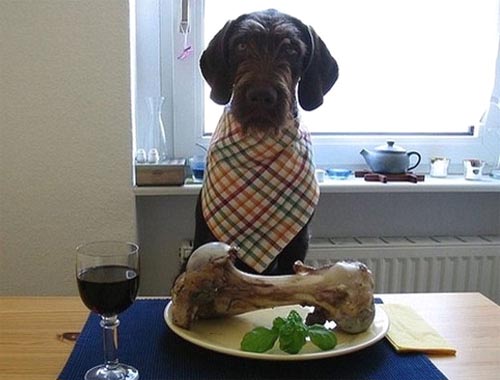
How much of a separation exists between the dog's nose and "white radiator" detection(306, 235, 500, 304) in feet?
2.50

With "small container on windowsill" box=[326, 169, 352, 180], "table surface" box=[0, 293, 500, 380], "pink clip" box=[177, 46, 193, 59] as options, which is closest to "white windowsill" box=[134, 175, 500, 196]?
"small container on windowsill" box=[326, 169, 352, 180]

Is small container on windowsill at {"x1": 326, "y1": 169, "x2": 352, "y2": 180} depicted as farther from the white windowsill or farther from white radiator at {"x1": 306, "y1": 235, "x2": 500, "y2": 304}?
white radiator at {"x1": 306, "y1": 235, "x2": 500, "y2": 304}

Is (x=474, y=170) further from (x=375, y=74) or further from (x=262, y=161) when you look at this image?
(x=262, y=161)

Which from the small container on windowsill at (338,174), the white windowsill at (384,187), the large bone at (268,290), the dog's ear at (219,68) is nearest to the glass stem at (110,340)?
the large bone at (268,290)

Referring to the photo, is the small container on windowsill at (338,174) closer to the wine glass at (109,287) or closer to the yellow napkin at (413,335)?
the yellow napkin at (413,335)

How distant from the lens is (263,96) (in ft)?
3.80

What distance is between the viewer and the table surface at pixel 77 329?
2.57ft

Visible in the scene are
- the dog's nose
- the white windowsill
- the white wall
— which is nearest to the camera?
the dog's nose

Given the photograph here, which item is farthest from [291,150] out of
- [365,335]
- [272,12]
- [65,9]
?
[65,9]

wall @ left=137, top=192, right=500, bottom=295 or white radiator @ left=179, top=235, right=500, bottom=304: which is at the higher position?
wall @ left=137, top=192, right=500, bottom=295

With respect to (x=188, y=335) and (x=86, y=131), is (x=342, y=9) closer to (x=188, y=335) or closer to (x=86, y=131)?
(x=86, y=131)

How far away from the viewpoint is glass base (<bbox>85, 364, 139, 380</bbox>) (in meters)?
0.73

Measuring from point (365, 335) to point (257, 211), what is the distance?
16.2 inches

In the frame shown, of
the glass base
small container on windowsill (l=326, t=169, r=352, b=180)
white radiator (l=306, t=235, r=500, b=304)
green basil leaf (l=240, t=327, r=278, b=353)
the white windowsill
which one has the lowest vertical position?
white radiator (l=306, t=235, r=500, b=304)
